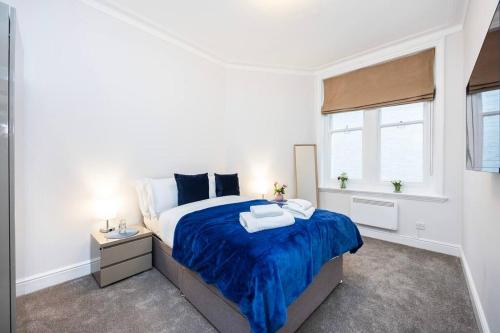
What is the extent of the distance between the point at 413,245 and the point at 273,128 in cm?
285

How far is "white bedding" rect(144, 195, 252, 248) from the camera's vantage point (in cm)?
220

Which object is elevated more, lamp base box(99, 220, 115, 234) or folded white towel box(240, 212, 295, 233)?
folded white towel box(240, 212, 295, 233)

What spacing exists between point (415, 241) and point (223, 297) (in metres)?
3.01

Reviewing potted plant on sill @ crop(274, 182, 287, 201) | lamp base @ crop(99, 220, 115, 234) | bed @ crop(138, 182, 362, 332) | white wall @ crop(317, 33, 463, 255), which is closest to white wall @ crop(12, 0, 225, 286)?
lamp base @ crop(99, 220, 115, 234)

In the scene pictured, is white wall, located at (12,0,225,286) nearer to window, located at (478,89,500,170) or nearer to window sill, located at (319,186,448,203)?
window sill, located at (319,186,448,203)

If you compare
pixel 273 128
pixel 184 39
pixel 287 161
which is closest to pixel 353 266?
pixel 287 161

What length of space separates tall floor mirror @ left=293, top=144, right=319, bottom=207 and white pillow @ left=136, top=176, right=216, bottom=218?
2.39 m

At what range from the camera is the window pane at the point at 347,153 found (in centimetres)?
384

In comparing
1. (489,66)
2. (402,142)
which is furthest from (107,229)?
(402,142)

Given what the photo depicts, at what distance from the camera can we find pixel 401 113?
3.39 metres

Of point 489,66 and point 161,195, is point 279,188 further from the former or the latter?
point 489,66

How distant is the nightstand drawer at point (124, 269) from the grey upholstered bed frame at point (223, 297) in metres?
0.20

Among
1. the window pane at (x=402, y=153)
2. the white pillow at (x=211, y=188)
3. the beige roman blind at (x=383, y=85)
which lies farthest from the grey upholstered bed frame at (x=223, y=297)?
the beige roman blind at (x=383, y=85)

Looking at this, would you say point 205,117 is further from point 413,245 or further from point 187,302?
point 413,245
